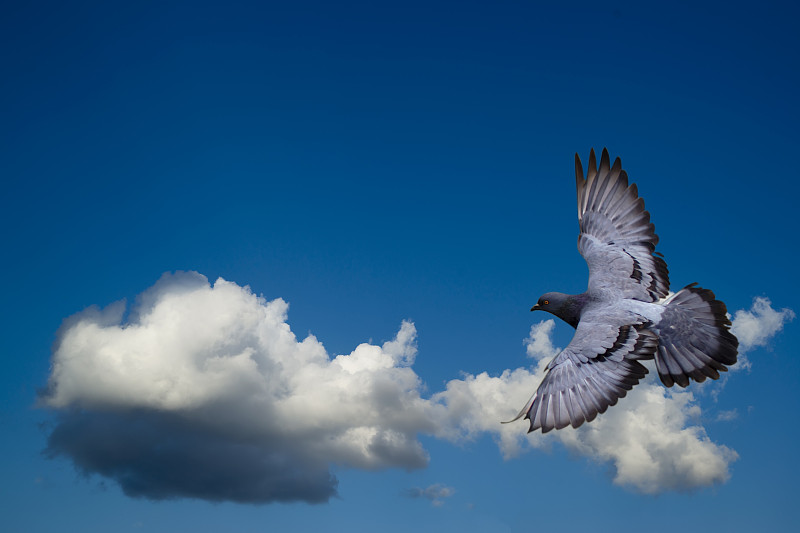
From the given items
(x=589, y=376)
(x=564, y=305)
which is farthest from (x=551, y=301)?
(x=589, y=376)

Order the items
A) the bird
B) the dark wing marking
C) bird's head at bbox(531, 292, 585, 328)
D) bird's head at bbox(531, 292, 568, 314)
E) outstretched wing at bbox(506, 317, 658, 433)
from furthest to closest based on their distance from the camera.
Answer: bird's head at bbox(531, 292, 568, 314) < bird's head at bbox(531, 292, 585, 328) < the dark wing marking < the bird < outstretched wing at bbox(506, 317, 658, 433)

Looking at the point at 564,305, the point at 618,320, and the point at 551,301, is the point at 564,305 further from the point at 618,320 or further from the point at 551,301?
the point at 618,320

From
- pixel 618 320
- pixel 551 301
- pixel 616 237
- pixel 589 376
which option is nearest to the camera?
pixel 589 376

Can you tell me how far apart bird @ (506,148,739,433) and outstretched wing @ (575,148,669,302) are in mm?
29

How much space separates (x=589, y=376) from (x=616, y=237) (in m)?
6.17

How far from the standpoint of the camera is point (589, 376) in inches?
517

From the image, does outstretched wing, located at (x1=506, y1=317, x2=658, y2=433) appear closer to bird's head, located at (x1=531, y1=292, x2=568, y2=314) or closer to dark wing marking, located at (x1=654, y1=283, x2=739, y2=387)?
dark wing marking, located at (x1=654, y1=283, x2=739, y2=387)

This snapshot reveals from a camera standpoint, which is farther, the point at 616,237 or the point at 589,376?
the point at 616,237

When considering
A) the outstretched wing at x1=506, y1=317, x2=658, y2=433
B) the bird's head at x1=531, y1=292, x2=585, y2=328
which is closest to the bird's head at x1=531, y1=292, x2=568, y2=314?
the bird's head at x1=531, y1=292, x2=585, y2=328

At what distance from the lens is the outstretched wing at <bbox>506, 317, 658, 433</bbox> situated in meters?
12.6

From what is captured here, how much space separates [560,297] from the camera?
16.3 meters

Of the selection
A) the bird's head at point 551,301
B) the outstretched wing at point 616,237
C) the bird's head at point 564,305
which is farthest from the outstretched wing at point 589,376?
the outstretched wing at point 616,237

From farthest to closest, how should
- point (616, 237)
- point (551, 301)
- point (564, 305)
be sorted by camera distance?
point (616, 237), point (551, 301), point (564, 305)

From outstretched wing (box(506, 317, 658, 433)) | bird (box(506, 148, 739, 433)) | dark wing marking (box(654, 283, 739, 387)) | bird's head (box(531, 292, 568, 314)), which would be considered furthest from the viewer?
bird's head (box(531, 292, 568, 314))
